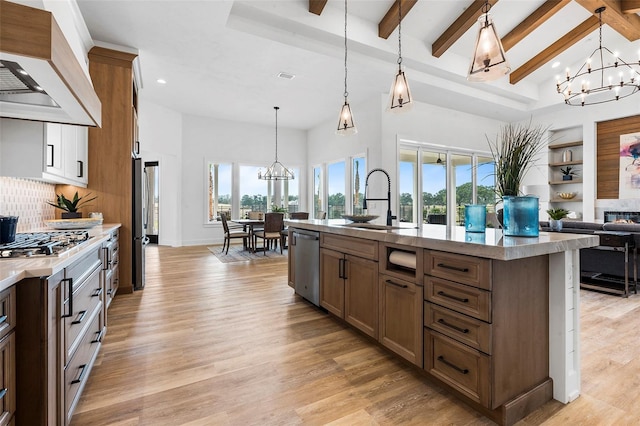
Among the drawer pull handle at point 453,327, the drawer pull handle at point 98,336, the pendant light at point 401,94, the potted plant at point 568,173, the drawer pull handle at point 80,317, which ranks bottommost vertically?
the drawer pull handle at point 98,336

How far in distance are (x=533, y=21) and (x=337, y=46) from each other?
3.41 m

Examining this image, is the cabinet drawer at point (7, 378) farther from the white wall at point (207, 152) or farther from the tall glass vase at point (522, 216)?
the white wall at point (207, 152)

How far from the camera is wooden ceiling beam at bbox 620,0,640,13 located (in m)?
4.72

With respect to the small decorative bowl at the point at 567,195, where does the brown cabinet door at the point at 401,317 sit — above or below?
below

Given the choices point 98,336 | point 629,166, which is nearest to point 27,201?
point 98,336

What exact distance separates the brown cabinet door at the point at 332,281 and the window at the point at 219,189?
6.26m

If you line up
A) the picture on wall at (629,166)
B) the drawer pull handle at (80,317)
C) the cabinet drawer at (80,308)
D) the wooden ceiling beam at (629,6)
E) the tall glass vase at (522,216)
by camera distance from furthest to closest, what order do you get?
the picture on wall at (629,166)
the wooden ceiling beam at (629,6)
the tall glass vase at (522,216)
the drawer pull handle at (80,317)
the cabinet drawer at (80,308)

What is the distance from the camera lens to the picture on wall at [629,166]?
6.43 m

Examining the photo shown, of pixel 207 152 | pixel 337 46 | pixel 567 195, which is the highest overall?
pixel 337 46

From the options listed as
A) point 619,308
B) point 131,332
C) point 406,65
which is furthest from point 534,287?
point 406,65

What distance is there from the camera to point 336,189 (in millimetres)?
8383

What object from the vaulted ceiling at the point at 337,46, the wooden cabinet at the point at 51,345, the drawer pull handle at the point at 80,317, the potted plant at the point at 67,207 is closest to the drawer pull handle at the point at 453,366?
the wooden cabinet at the point at 51,345

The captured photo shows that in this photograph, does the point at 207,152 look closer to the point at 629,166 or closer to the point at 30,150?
the point at 30,150

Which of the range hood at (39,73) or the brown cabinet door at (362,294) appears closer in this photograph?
the range hood at (39,73)
